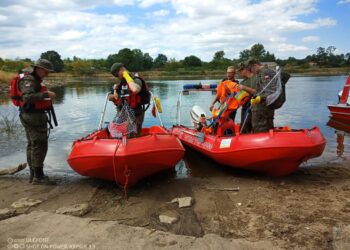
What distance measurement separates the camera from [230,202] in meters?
5.16

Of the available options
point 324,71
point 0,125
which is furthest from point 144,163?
point 324,71

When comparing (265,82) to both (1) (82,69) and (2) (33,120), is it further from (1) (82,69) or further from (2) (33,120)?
(1) (82,69)

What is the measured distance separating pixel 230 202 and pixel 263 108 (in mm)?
2012

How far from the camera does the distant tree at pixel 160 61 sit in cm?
11131

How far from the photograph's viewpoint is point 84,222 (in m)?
4.33

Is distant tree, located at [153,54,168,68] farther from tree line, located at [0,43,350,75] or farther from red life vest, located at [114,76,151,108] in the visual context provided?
red life vest, located at [114,76,151,108]

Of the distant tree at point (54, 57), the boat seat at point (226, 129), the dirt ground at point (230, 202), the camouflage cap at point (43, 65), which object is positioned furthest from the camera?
the distant tree at point (54, 57)

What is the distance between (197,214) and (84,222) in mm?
1440

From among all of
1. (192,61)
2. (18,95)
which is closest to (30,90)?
(18,95)

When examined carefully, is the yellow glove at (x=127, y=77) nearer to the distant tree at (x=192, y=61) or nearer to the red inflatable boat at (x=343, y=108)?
the red inflatable boat at (x=343, y=108)

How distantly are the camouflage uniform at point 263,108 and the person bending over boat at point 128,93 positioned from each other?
196 centimetres

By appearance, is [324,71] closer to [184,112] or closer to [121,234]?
[184,112]

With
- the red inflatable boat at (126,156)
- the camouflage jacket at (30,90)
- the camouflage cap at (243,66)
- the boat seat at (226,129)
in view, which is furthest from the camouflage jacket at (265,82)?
the camouflage jacket at (30,90)

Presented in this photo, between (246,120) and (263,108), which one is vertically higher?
(263,108)
